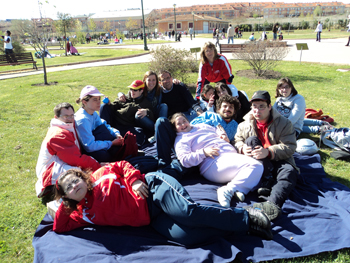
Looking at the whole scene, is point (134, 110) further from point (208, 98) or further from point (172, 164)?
point (172, 164)

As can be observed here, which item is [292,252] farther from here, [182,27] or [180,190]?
[182,27]

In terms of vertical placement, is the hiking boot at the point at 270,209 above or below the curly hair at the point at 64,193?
below

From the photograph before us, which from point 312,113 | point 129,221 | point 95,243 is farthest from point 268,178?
point 312,113

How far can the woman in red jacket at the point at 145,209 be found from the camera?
2.66 m

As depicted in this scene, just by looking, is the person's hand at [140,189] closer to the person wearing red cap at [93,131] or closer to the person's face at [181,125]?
the person's face at [181,125]

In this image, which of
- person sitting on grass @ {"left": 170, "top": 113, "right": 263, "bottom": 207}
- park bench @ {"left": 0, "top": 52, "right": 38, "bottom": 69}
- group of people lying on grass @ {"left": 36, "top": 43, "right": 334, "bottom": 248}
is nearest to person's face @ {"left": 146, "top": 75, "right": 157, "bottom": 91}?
group of people lying on grass @ {"left": 36, "top": 43, "right": 334, "bottom": 248}

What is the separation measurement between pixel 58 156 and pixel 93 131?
1.05 metres

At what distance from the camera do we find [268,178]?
142 inches

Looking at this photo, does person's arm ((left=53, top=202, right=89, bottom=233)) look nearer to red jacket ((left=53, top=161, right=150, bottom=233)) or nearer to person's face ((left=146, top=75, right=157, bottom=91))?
red jacket ((left=53, top=161, right=150, bottom=233))

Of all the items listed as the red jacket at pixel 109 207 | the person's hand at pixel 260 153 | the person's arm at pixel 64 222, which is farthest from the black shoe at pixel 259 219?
the person's arm at pixel 64 222

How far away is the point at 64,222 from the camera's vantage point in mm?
2955

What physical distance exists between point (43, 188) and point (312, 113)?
5.83 metres

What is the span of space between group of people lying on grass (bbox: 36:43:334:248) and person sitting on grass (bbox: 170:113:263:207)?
0.01 metres

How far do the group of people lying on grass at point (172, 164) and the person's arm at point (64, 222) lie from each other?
1 cm
